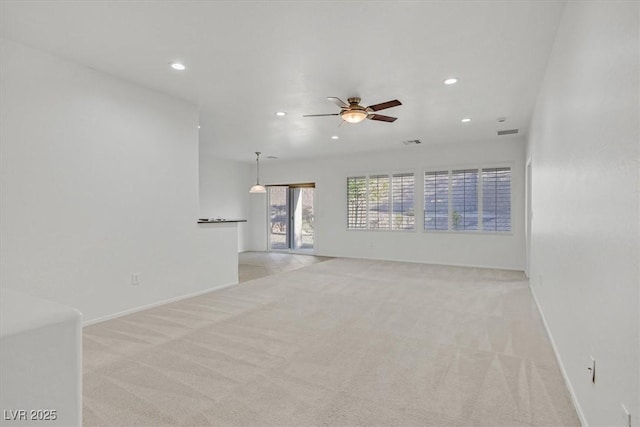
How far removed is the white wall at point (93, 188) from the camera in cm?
288

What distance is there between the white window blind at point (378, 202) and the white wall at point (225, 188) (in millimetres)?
3839

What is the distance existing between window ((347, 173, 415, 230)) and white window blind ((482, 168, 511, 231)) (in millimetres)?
1491

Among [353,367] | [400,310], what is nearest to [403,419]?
[353,367]

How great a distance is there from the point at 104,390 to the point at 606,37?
339cm

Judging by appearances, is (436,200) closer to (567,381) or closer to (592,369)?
(567,381)

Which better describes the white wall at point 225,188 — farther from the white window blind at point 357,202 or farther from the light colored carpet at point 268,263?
the white window blind at point 357,202

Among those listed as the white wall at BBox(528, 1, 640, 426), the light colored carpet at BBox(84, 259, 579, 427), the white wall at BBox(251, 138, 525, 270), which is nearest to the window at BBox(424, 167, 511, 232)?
the white wall at BBox(251, 138, 525, 270)

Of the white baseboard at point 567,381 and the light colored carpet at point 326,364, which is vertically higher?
the white baseboard at point 567,381

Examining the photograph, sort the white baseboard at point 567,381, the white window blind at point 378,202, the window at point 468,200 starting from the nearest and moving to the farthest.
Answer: the white baseboard at point 567,381
the window at point 468,200
the white window blind at point 378,202

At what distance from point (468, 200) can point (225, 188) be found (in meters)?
6.20

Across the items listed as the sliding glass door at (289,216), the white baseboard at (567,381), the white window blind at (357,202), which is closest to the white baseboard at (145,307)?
the white baseboard at (567,381)

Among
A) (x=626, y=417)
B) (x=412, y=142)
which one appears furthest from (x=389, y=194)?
(x=626, y=417)

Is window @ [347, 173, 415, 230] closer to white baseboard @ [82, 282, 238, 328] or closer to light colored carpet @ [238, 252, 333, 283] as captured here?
light colored carpet @ [238, 252, 333, 283]

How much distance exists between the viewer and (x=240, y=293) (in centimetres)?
466
